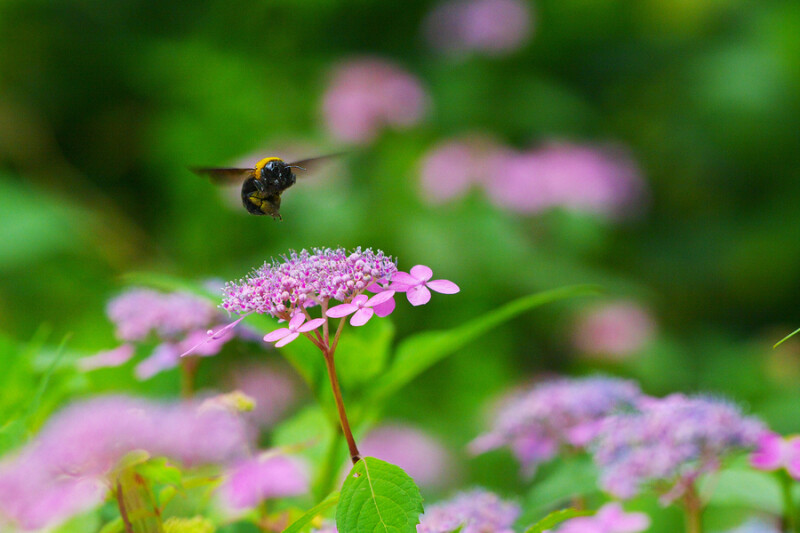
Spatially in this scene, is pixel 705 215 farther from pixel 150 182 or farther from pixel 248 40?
pixel 150 182

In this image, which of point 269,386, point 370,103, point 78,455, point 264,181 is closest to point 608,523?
point 78,455

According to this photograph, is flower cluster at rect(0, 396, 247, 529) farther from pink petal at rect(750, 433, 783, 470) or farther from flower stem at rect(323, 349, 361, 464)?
pink petal at rect(750, 433, 783, 470)

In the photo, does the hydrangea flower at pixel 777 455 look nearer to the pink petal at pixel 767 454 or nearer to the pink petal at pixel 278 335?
the pink petal at pixel 767 454

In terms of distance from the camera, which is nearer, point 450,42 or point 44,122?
point 450,42

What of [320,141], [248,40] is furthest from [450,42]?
[248,40]

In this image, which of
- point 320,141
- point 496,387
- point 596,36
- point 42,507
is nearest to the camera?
point 42,507

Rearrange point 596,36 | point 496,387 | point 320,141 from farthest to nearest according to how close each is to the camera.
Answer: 1. point 596,36
2. point 320,141
3. point 496,387

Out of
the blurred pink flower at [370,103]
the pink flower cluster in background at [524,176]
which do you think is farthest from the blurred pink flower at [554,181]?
the blurred pink flower at [370,103]

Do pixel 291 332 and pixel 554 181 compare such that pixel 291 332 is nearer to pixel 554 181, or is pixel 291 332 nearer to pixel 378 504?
pixel 378 504
